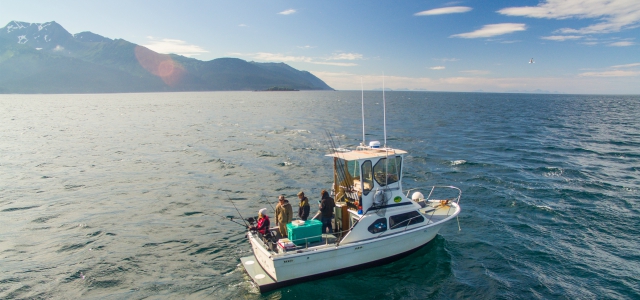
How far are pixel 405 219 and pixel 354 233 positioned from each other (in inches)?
93.6

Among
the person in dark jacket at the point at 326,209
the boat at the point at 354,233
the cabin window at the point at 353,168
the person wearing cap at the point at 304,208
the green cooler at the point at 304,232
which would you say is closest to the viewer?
the boat at the point at 354,233

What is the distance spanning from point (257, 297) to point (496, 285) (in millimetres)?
8500

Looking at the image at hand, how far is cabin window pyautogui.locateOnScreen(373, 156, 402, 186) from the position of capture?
1359 cm

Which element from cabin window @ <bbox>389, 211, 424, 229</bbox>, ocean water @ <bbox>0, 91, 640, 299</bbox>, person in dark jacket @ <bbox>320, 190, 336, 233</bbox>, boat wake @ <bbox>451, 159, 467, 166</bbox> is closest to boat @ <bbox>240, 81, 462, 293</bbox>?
cabin window @ <bbox>389, 211, 424, 229</bbox>

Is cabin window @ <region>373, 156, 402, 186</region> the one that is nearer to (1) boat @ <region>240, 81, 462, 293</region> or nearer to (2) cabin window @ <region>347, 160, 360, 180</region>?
(1) boat @ <region>240, 81, 462, 293</region>

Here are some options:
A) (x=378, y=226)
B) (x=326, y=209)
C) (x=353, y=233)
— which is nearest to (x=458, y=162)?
(x=378, y=226)

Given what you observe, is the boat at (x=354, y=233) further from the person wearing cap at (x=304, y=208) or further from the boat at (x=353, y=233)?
the person wearing cap at (x=304, y=208)

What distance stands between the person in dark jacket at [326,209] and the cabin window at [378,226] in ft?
5.15

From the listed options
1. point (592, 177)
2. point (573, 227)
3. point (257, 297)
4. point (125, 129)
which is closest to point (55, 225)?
point (257, 297)

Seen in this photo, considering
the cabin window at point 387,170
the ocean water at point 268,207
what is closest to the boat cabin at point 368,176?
the cabin window at point 387,170

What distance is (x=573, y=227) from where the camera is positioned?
17906 millimetres

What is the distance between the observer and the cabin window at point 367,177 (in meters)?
13.4

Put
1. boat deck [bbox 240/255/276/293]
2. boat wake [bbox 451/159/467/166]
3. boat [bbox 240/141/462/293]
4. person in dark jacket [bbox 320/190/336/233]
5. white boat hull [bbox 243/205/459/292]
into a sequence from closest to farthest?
1. white boat hull [bbox 243/205/459/292]
2. boat deck [bbox 240/255/276/293]
3. boat [bbox 240/141/462/293]
4. person in dark jacket [bbox 320/190/336/233]
5. boat wake [bbox 451/159/467/166]

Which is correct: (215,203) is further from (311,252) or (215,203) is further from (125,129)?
(125,129)
